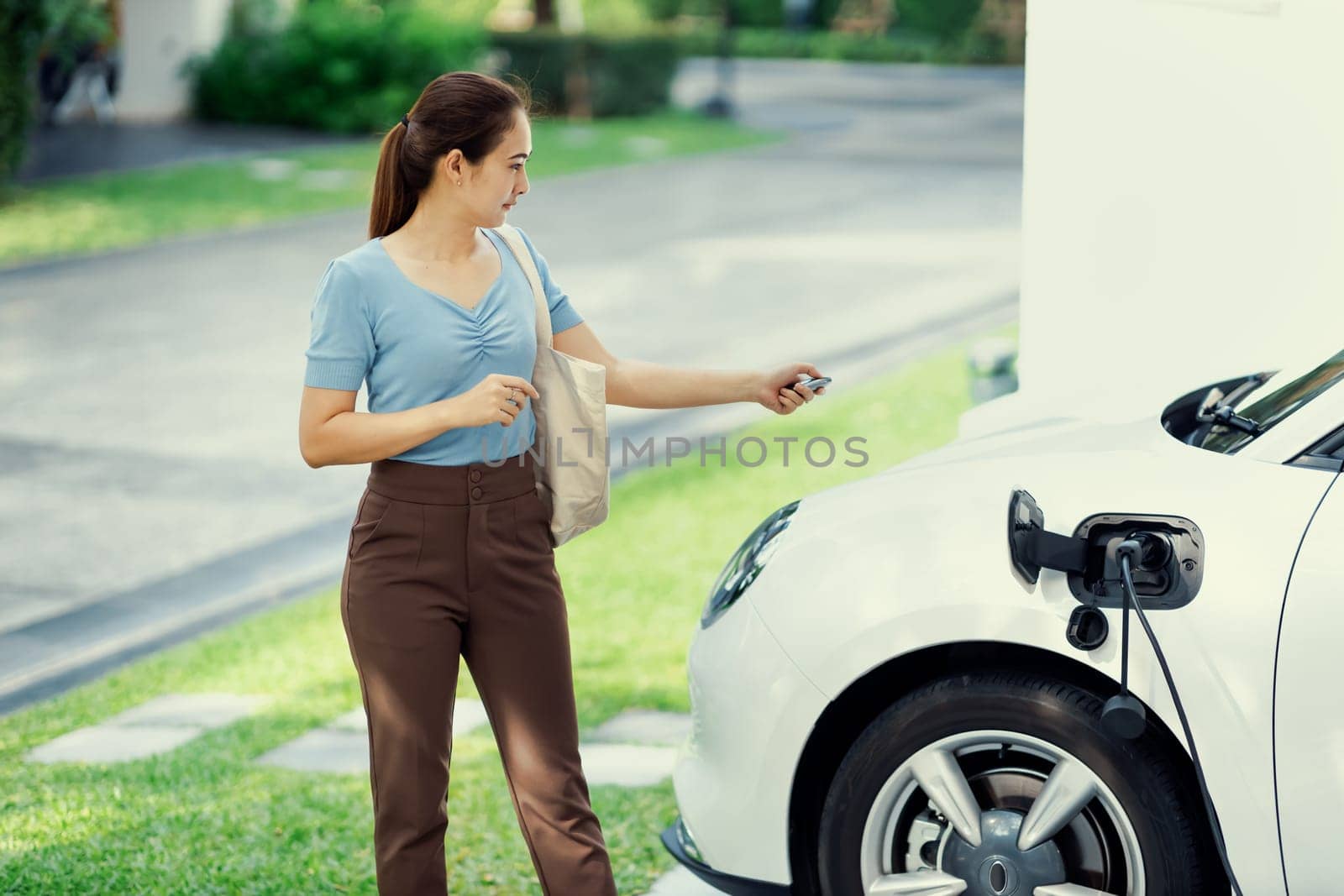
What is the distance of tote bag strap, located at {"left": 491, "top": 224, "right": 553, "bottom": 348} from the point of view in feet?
10.9

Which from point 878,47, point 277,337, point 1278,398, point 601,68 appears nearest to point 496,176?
point 1278,398

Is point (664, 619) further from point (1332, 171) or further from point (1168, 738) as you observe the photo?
point (1168, 738)

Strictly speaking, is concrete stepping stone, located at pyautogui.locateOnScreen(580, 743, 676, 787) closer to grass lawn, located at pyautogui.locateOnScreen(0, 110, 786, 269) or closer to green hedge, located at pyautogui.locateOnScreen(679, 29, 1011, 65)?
grass lawn, located at pyautogui.locateOnScreen(0, 110, 786, 269)

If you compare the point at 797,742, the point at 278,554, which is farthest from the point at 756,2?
the point at 797,742

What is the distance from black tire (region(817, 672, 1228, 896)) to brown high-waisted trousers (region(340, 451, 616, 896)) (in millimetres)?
564

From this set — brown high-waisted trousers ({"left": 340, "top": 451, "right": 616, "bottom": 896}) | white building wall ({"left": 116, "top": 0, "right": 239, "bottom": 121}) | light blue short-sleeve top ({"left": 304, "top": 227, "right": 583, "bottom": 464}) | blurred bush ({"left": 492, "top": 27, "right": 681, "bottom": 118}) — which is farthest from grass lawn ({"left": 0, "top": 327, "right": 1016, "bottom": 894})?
blurred bush ({"left": 492, "top": 27, "right": 681, "bottom": 118})

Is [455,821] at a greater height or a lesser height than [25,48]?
lesser

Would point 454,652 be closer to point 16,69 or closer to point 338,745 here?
point 338,745

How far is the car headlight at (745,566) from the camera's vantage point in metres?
3.43

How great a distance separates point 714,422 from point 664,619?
3.36 meters

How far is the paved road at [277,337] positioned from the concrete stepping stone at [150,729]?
0.43 metres

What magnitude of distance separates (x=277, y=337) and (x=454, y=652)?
28.8ft

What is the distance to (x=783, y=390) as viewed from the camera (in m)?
3.50

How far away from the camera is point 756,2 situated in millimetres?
53750
